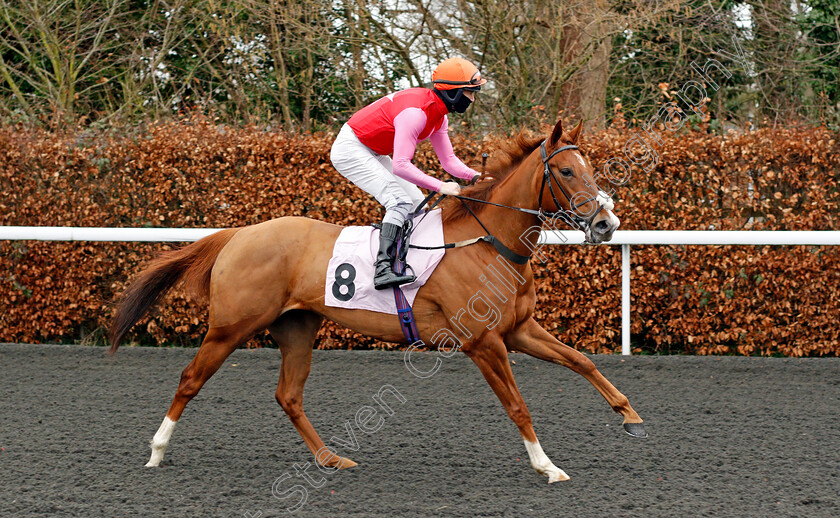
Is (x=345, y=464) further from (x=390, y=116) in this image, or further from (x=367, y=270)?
(x=390, y=116)

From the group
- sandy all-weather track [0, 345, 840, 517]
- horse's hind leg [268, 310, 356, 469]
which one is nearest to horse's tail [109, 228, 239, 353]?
horse's hind leg [268, 310, 356, 469]

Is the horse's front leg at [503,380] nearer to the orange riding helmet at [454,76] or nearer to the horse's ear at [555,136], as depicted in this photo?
the horse's ear at [555,136]

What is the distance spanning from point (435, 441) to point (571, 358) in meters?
0.92

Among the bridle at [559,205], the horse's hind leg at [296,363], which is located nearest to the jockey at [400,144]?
the bridle at [559,205]

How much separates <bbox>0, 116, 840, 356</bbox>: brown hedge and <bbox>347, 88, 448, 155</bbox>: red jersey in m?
2.65

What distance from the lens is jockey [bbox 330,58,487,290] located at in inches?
150

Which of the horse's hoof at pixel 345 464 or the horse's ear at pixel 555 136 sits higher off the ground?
the horse's ear at pixel 555 136

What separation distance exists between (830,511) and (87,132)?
675cm

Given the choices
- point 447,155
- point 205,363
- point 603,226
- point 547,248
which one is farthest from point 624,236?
point 205,363

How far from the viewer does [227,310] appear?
4.00 m

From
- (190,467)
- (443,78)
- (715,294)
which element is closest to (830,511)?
(443,78)

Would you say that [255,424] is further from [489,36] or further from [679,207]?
[489,36]

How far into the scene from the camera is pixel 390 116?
400cm

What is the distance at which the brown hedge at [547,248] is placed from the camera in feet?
21.2
